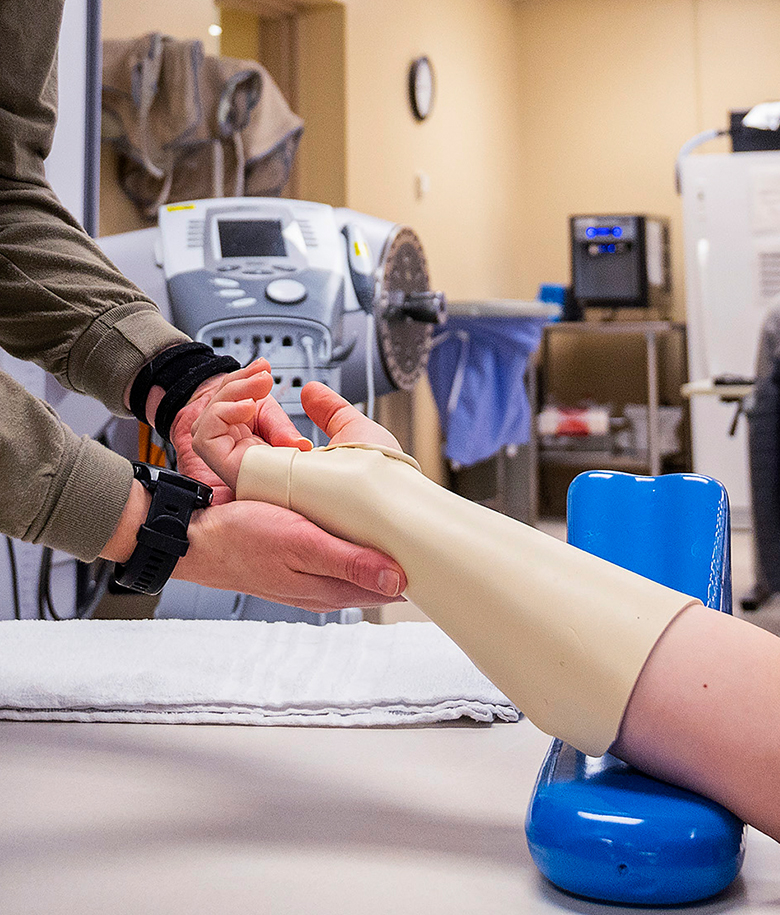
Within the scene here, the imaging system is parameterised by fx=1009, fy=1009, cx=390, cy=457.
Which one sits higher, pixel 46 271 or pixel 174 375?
pixel 46 271

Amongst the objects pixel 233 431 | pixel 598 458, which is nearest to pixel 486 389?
pixel 598 458

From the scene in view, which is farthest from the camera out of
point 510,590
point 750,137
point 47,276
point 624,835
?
point 750,137

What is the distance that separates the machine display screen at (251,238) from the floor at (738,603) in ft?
2.53

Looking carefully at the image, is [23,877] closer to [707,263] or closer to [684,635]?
[684,635]

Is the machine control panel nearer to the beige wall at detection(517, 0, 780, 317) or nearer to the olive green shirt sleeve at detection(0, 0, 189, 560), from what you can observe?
the olive green shirt sleeve at detection(0, 0, 189, 560)

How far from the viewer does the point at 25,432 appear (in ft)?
2.40

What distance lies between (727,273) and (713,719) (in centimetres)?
401

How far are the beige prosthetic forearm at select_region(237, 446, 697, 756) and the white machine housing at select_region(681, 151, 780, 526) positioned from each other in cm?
374

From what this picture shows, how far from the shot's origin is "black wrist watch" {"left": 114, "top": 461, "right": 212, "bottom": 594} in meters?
0.78

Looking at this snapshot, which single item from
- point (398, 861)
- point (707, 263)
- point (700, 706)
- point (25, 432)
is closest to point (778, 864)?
point (700, 706)

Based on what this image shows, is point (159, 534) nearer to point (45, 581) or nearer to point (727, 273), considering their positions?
point (45, 581)

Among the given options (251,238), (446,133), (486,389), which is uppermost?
(446,133)

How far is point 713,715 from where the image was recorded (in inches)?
25.2

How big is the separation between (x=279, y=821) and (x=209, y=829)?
50 millimetres
